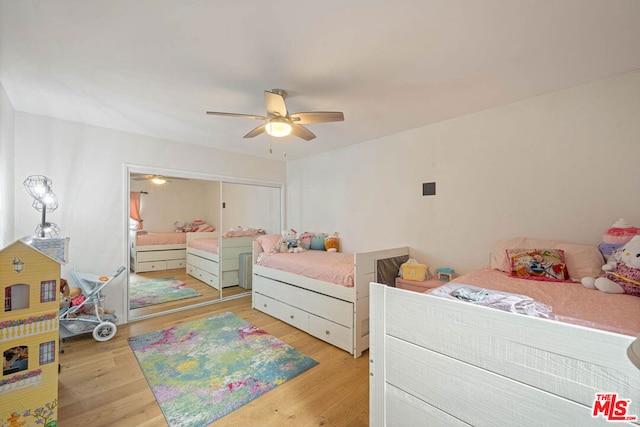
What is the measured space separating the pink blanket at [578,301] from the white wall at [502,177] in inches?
25.7

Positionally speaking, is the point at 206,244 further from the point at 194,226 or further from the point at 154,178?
the point at 154,178

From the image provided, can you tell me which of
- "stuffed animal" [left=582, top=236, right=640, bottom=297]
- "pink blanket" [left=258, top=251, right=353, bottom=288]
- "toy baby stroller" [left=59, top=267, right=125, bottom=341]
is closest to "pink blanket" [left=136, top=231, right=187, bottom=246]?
"toy baby stroller" [left=59, top=267, right=125, bottom=341]

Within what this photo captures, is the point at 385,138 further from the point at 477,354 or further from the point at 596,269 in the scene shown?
the point at 477,354

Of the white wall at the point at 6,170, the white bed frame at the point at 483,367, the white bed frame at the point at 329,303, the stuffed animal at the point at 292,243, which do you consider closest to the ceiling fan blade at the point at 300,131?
the white bed frame at the point at 329,303

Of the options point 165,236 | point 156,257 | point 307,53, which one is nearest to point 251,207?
point 165,236

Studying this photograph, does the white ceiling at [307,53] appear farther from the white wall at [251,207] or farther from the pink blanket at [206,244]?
the pink blanket at [206,244]

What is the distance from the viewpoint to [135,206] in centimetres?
346

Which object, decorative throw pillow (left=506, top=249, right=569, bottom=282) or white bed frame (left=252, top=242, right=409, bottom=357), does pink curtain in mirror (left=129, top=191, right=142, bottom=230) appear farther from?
decorative throw pillow (left=506, top=249, right=569, bottom=282)

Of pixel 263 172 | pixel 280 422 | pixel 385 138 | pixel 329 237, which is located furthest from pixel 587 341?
pixel 263 172

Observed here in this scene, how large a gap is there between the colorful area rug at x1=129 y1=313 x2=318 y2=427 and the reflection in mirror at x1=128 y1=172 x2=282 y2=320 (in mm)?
971

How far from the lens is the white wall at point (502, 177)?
2014 mm

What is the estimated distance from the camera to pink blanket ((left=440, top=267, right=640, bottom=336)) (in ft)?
3.80

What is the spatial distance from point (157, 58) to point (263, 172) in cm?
286

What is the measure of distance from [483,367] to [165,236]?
13.8ft
